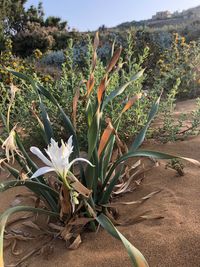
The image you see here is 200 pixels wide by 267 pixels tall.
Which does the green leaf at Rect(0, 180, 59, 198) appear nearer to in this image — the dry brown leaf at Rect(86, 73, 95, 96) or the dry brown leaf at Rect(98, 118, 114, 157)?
the dry brown leaf at Rect(98, 118, 114, 157)

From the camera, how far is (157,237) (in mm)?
2252

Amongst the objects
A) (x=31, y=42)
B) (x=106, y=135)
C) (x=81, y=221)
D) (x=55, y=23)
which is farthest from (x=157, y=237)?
(x=55, y=23)

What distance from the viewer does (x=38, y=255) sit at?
2.39m

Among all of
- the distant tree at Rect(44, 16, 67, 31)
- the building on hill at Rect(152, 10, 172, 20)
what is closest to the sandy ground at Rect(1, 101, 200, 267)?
the distant tree at Rect(44, 16, 67, 31)

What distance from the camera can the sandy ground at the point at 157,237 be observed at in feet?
7.06

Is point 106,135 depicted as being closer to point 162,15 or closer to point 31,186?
point 31,186

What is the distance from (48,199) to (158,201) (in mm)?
610

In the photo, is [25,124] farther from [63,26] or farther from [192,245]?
[63,26]

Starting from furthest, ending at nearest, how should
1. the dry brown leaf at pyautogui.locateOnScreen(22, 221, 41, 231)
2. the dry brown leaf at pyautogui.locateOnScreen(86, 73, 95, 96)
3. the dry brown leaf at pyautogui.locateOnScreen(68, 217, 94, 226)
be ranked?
the dry brown leaf at pyautogui.locateOnScreen(22, 221, 41, 231) < the dry brown leaf at pyautogui.locateOnScreen(86, 73, 95, 96) < the dry brown leaf at pyautogui.locateOnScreen(68, 217, 94, 226)

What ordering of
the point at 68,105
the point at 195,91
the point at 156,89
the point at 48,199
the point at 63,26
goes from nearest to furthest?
the point at 48,199 → the point at 68,105 → the point at 156,89 → the point at 195,91 → the point at 63,26

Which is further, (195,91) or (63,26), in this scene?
(63,26)

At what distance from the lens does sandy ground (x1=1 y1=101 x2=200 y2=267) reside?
215 cm

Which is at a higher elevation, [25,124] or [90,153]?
[90,153]

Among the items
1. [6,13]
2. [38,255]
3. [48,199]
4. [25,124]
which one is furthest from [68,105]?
[6,13]
